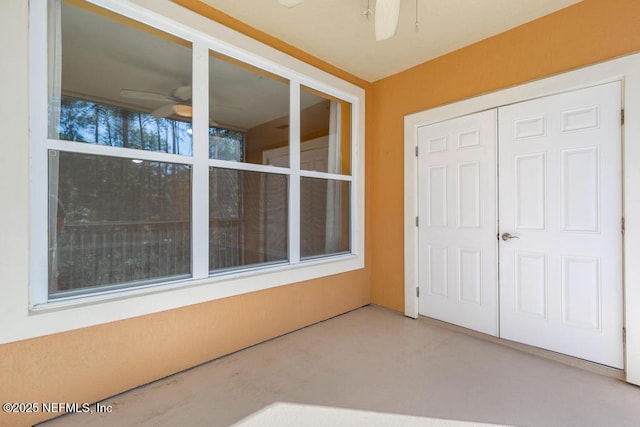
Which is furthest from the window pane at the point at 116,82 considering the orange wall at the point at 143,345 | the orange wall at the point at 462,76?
the orange wall at the point at 462,76

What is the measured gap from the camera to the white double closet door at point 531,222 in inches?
84.6

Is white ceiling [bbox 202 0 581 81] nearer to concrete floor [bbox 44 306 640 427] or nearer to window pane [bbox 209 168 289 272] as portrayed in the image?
window pane [bbox 209 168 289 272]

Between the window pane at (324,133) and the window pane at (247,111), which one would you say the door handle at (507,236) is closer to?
the window pane at (324,133)

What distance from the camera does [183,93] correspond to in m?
2.24

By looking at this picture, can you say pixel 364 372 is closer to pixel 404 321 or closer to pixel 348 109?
pixel 404 321

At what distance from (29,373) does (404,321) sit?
300cm

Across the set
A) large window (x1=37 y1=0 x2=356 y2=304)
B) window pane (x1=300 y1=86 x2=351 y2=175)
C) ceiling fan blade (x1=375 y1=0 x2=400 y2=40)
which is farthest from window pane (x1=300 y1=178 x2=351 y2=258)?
ceiling fan blade (x1=375 y1=0 x2=400 y2=40)

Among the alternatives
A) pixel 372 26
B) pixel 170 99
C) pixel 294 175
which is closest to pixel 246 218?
pixel 294 175

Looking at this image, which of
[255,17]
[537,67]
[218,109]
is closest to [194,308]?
[218,109]

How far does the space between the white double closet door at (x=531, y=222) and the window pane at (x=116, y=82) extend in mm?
2410

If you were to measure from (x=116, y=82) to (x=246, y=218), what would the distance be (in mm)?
1333

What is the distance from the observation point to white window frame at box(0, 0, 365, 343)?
165 cm

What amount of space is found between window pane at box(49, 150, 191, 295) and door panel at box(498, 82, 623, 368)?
2.74 meters

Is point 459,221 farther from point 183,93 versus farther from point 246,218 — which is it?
point 183,93
